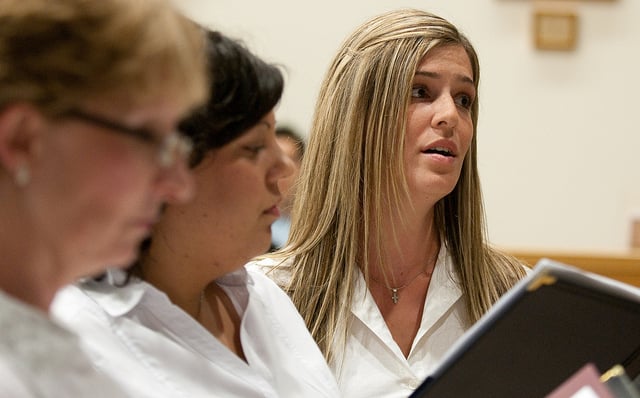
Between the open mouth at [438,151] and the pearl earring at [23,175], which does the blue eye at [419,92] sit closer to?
the open mouth at [438,151]

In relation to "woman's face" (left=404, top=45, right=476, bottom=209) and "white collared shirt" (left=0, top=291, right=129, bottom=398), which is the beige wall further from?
"white collared shirt" (left=0, top=291, right=129, bottom=398)

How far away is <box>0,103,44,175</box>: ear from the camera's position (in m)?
0.89

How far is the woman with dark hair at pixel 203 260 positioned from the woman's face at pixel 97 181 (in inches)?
15.1

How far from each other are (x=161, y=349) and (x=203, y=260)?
0.15 m

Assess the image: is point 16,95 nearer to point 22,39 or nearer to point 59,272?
point 22,39

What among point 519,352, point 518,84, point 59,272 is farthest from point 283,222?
point 59,272

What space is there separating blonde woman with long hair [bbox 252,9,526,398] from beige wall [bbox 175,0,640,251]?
2.23 meters

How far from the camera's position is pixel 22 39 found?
906 millimetres

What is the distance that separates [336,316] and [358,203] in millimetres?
248

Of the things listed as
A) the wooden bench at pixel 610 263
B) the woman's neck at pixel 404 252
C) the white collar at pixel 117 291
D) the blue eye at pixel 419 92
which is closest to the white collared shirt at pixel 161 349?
the white collar at pixel 117 291

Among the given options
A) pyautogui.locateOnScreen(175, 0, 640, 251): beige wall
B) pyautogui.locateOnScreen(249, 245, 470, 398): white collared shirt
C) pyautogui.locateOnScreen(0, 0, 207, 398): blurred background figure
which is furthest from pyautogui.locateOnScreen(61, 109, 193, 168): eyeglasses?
pyautogui.locateOnScreen(175, 0, 640, 251): beige wall

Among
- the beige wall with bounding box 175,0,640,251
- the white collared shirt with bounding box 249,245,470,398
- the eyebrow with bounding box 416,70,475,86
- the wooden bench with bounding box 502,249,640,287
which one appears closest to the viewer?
the white collared shirt with bounding box 249,245,470,398

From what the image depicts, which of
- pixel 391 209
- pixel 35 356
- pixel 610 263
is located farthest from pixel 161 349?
pixel 610 263

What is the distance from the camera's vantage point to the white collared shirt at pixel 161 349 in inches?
52.3
